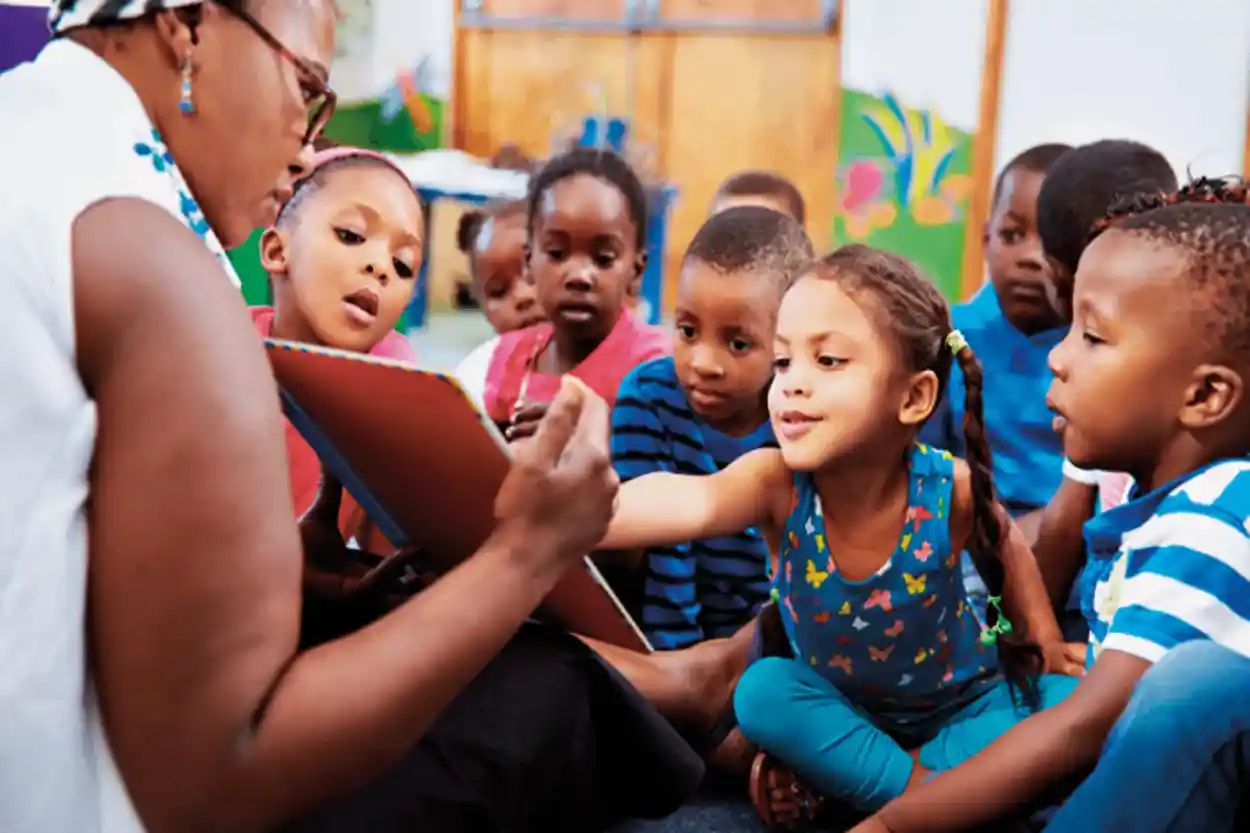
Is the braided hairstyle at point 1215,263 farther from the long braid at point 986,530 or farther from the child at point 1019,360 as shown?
the child at point 1019,360

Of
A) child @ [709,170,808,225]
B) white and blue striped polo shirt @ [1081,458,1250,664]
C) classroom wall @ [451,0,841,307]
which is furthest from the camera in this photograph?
classroom wall @ [451,0,841,307]

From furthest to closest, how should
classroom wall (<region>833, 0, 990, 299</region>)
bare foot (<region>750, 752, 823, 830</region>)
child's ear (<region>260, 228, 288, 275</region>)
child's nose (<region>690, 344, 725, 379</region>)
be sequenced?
classroom wall (<region>833, 0, 990, 299</region>)
child's ear (<region>260, 228, 288, 275</region>)
child's nose (<region>690, 344, 725, 379</region>)
bare foot (<region>750, 752, 823, 830</region>)

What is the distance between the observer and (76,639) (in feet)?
2.25

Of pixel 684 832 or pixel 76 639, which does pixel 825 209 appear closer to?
pixel 684 832

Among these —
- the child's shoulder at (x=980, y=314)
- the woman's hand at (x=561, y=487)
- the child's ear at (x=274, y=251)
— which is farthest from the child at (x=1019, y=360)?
the woman's hand at (x=561, y=487)

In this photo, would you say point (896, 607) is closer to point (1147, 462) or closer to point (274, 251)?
point (1147, 462)

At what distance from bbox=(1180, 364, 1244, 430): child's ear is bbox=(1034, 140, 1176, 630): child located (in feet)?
1.77

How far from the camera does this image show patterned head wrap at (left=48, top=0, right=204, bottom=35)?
80 centimetres

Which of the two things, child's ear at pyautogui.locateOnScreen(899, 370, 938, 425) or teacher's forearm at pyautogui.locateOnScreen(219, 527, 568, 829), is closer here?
teacher's forearm at pyautogui.locateOnScreen(219, 527, 568, 829)

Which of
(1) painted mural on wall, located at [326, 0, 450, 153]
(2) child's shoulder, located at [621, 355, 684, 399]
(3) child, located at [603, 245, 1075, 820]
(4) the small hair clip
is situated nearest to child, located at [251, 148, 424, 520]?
(2) child's shoulder, located at [621, 355, 684, 399]

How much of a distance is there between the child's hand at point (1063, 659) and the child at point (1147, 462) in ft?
0.65

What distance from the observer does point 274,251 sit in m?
1.83

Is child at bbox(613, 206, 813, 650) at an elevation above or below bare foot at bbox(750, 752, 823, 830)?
above

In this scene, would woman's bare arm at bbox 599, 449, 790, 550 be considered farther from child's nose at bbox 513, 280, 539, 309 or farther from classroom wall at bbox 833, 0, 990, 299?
classroom wall at bbox 833, 0, 990, 299
